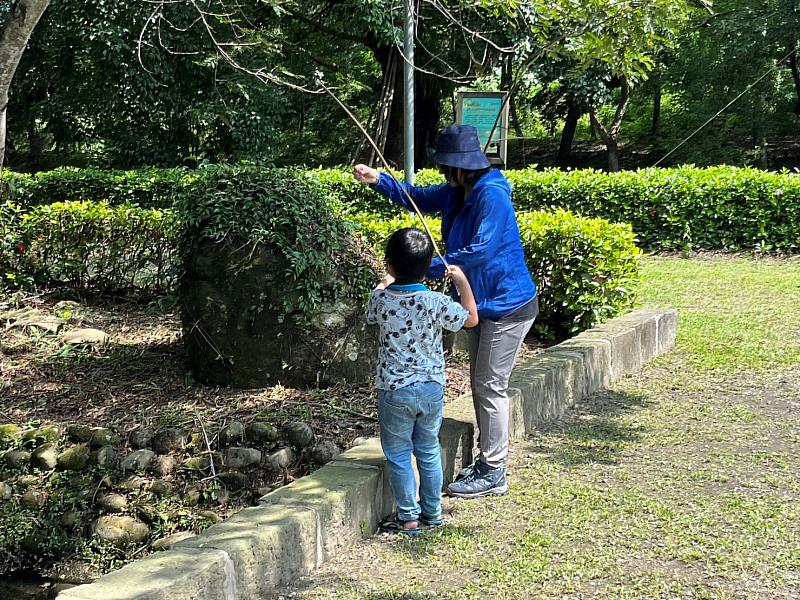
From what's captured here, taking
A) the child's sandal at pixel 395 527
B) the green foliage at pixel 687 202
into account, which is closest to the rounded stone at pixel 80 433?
the child's sandal at pixel 395 527

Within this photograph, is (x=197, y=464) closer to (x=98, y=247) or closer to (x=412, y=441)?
(x=412, y=441)

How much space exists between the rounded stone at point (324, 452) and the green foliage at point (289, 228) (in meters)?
1.07

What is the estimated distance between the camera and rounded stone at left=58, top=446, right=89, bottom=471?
17.3ft

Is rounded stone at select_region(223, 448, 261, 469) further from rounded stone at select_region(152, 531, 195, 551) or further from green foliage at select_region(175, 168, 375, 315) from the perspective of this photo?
green foliage at select_region(175, 168, 375, 315)

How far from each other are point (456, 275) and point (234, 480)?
6.10ft

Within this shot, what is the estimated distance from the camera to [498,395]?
4.55m

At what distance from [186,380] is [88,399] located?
67cm

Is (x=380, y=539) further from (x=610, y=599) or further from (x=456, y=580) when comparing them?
(x=610, y=599)

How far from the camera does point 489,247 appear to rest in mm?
4254

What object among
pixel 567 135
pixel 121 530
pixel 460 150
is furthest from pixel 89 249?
pixel 567 135

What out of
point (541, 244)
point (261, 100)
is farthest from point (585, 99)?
point (541, 244)

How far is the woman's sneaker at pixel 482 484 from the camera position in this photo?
14.8ft

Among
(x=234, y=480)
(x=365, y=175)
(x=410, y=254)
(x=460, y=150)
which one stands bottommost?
(x=234, y=480)

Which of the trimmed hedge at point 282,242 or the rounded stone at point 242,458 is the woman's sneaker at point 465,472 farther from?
the trimmed hedge at point 282,242
